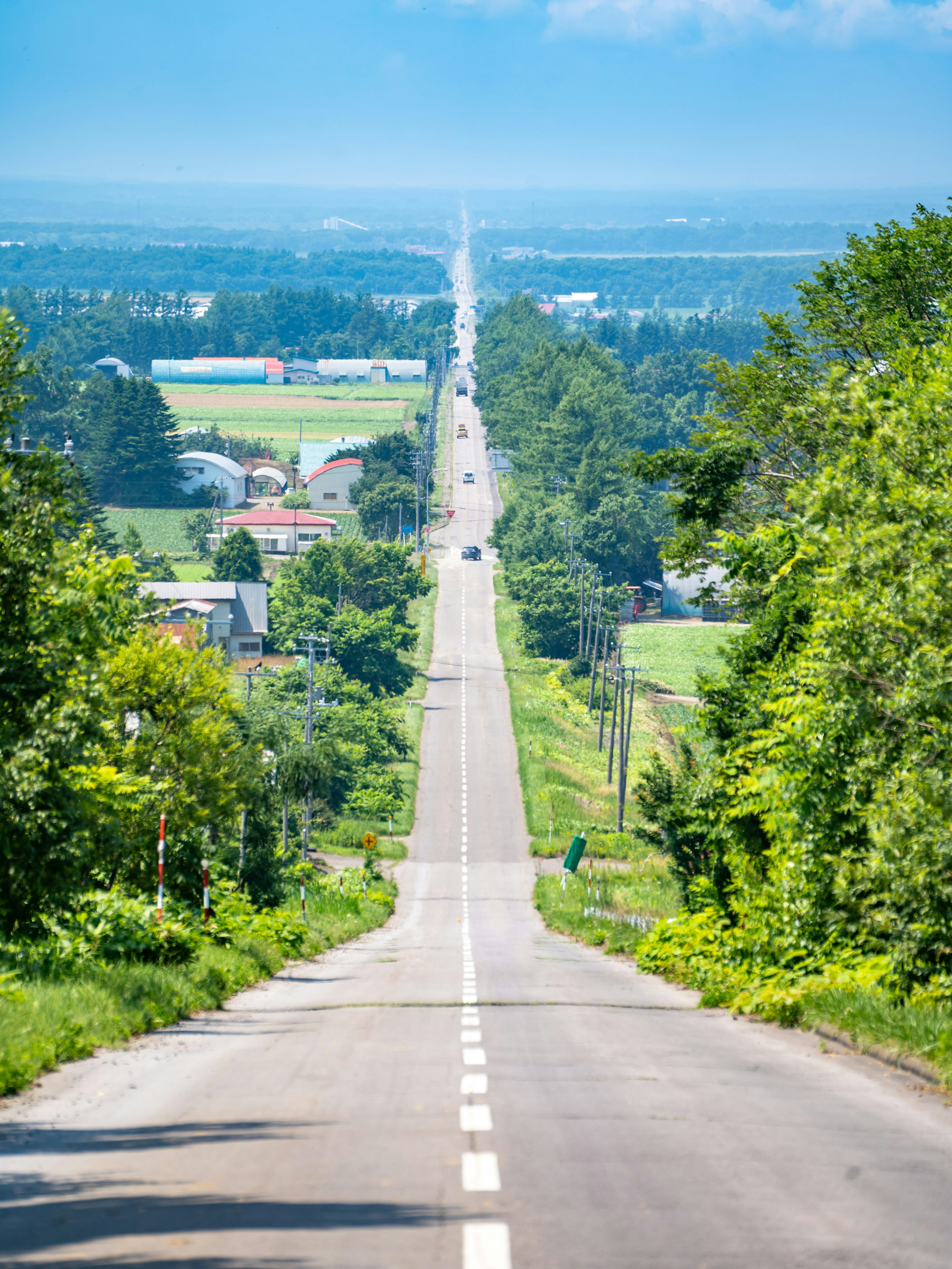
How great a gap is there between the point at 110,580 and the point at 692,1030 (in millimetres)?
8102

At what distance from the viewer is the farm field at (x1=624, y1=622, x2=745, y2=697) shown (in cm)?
9062

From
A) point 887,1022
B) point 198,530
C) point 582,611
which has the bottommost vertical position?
point 582,611

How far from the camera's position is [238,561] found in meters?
109

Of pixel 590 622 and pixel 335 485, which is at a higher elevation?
pixel 335 485

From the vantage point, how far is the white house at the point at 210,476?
146 meters

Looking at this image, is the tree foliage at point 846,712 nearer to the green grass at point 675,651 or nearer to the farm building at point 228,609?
the green grass at point 675,651

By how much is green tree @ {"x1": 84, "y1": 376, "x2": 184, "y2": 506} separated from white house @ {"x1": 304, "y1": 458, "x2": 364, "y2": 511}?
14499mm

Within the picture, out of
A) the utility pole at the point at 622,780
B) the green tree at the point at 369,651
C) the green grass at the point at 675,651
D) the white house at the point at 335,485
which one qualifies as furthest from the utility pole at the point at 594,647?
the white house at the point at 335,485

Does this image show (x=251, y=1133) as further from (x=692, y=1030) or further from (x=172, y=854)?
(x=172, y=854)

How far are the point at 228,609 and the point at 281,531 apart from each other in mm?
35925

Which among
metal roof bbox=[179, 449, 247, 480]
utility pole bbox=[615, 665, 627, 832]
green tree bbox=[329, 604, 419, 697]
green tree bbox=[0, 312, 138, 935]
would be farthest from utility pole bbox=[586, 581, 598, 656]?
green tree bbox=[0, 312, 138, 935]

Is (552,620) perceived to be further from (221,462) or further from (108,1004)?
(108,1004)

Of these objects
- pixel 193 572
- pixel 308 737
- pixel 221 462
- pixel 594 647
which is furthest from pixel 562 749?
pixel 221 462

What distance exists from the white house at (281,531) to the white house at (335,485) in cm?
2017
